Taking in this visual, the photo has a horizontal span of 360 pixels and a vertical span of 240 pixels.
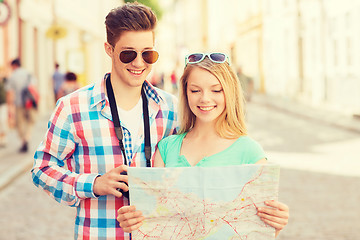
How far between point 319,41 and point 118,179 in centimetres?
2363

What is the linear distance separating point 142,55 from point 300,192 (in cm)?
578

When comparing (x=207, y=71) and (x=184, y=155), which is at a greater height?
(x=207, y=71)

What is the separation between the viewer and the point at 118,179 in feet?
8.20

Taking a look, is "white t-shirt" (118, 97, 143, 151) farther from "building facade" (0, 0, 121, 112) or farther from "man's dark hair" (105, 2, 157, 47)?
"building facade" (0, 0, 121, 112)

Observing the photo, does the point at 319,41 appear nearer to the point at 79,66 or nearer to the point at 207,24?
the point at 79,66

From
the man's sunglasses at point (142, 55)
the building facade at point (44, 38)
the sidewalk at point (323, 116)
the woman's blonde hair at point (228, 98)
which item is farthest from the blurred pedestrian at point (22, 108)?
the woman's blonde hair at point (228, 98)

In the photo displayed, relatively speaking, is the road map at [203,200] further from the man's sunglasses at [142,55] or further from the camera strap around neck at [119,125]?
the man's sunglasses at [142,55]

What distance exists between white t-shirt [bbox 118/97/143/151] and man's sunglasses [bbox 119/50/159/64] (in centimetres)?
22

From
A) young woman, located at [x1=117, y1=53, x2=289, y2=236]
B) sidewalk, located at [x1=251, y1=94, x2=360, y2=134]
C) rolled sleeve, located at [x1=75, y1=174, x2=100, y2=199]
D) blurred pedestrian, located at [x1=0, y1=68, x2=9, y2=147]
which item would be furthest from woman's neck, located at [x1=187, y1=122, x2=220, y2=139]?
sidewalk, located at [x1=251, y1=94, x2=360, y2=134]

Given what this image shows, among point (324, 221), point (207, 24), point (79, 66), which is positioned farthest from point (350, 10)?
point (207, 24)

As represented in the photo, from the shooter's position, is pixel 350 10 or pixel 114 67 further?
pixel 350 10

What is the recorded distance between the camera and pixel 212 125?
2703 mm

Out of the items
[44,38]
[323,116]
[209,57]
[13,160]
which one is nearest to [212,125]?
[209,57]

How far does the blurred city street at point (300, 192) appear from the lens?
635cm
